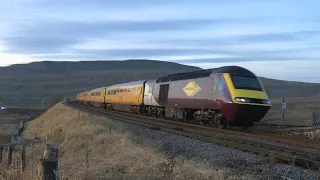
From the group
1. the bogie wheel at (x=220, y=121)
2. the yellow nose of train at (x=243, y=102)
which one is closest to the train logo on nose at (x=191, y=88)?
the bogie wheel at (x=220, y=121)

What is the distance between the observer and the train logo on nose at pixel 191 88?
78.6ft

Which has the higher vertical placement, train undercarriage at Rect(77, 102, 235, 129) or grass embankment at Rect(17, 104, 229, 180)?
train undercarriage at Rect(77, 102, 235, 129)

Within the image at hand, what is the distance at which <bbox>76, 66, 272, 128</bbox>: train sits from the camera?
20547 millimetres

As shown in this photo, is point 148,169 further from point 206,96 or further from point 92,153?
point 206,96

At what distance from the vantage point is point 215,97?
70.9 ft

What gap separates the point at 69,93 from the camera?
189 metres

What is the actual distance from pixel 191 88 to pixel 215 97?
3.42 meters


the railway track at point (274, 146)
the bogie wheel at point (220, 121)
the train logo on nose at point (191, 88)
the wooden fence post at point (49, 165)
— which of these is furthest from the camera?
the train logo on nose at point (191, 88)

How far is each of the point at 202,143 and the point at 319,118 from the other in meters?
15.1

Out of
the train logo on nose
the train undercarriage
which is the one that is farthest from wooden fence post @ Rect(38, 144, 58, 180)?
the train logo on nose

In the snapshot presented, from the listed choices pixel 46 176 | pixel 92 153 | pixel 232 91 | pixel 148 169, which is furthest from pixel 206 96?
pixel 46 176

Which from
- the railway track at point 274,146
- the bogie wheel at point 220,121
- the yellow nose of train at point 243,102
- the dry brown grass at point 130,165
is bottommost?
the dry brown grass at point 130,165

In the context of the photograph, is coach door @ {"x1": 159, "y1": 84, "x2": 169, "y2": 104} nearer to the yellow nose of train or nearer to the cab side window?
the cab side window

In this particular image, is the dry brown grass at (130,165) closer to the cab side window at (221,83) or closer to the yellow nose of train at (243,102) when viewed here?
the yellow nose of train at (243,102)
